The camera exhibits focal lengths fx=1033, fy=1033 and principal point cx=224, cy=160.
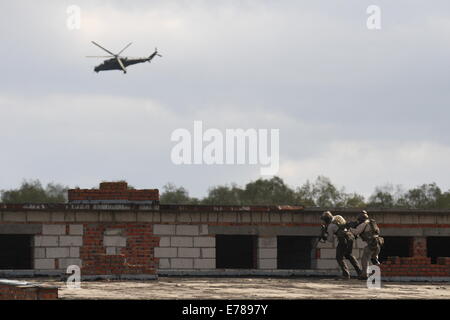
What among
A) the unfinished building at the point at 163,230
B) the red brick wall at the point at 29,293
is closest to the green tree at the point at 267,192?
the unfinished building at the point at 163,230

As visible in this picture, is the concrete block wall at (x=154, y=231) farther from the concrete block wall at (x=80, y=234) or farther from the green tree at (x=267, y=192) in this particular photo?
the green tree at (x=267, y=192)

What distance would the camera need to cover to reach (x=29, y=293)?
16703mm

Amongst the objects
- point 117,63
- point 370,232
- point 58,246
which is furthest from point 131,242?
point 117,63

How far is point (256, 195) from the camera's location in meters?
130

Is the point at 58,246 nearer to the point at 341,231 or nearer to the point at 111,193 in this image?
the point at 111,193

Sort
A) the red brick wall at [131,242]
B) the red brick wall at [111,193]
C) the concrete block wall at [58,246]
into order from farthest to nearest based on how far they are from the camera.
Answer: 1. the red brick wall at [111,193]
2. the red brick wall at [131,242]
3. the concrete block wall at [58,246]

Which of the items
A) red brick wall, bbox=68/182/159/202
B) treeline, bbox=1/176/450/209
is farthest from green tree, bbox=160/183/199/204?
red brick wall, bbox=68/182/159/202

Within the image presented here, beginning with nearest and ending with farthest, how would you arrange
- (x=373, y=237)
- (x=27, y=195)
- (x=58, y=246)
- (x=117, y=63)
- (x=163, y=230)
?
(x=373, y=237) < (x=58, y=246) < (x=163, y=230) < (x=117, y=63) < (x=27, y=195)

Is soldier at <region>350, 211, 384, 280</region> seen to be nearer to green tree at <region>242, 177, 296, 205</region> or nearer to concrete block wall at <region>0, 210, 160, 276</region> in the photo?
concrete block wall at <region>0, 210, 160, 276</region>

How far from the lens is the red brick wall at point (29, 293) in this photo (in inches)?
648

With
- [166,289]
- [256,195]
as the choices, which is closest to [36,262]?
[166,289]

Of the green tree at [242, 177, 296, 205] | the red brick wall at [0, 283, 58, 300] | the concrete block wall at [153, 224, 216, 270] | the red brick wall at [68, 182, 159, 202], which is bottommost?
the red brick wall at [0, 283, 58, 300]

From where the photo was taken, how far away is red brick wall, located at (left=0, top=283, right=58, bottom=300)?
16469 mm
